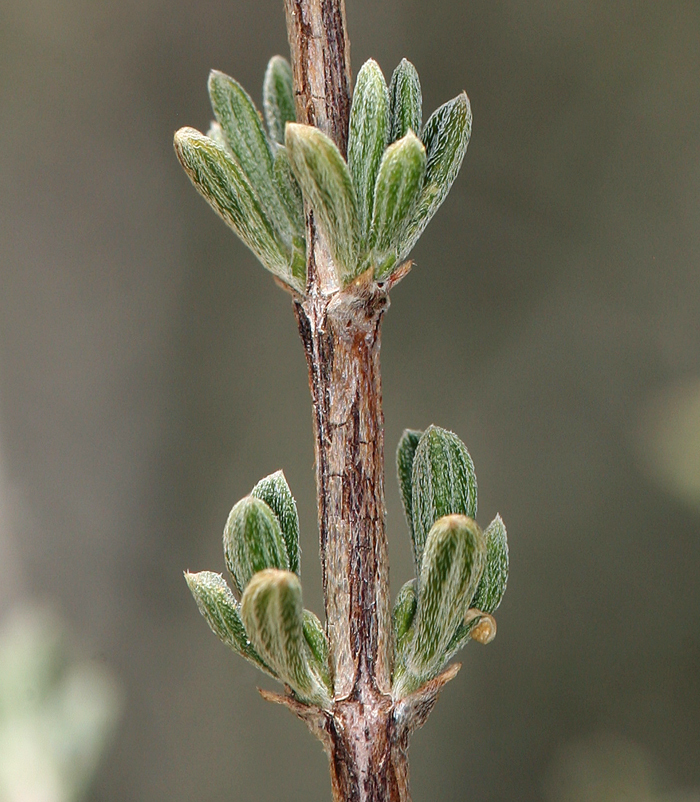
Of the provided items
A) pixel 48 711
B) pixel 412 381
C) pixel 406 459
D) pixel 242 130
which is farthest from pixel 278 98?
pixel 48 711

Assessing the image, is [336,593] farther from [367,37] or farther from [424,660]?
[367,37]

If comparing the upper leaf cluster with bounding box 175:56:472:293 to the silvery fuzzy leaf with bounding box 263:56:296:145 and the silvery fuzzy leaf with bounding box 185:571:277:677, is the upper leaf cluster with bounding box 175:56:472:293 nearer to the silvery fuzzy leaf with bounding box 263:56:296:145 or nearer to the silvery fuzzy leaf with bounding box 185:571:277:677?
the silvery fuzzy leaf with bounding box 263:56:296:145

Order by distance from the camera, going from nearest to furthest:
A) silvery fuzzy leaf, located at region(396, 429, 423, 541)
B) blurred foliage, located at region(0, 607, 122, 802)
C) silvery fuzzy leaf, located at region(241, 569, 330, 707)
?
silvery fuzzy leaf, located at region(241, 569, 330, 707)
silvery fuzzy leaf, located at region(396, 429, 423, 541)
blurred foliage, located at region(0, 607, 122, 802)

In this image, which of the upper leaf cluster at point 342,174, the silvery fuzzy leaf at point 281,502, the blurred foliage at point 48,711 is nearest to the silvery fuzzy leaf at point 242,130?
the upper leaf cluster at point 342,174

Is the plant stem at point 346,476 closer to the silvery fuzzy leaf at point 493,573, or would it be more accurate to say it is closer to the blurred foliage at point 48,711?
the silvery fuzzy leaf at point 493,573

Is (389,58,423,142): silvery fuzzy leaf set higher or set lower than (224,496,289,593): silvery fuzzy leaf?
higher

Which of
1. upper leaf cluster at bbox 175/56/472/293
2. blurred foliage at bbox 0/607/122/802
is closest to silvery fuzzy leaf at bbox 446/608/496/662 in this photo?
upper leaf cluster at bbox 175/56/472/293
